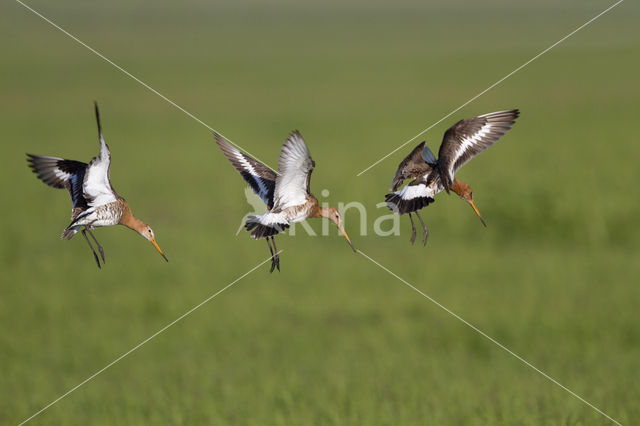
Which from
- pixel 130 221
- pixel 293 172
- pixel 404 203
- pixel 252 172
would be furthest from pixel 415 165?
pixel 130 221

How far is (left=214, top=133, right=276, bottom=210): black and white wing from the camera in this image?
3.35m

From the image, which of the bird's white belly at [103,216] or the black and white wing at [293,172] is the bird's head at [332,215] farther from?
the bird's white belly at [103,216]

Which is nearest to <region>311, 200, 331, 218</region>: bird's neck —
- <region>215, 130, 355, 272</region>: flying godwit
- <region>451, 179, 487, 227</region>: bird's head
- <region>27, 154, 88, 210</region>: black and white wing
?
<region>215, 130, 355, 272</region>: flying godwit

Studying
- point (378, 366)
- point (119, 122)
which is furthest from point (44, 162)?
point (119, 122)

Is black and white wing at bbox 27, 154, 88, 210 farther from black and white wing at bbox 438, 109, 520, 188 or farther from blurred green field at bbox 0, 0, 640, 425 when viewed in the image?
blurred green field at bbox 0, 0, 640, 425

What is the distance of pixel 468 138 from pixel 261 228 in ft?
3.14

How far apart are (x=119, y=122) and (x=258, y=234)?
4277 cm

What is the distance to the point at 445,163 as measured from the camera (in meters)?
2.99

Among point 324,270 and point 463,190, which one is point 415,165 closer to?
point 463,190

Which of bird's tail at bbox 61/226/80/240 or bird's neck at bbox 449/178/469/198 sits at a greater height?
bird's tail at bbox 61/226/80/240

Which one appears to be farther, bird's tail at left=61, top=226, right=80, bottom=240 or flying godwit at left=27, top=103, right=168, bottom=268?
flying godwit at left=27, top=103, right=168, bottom=268

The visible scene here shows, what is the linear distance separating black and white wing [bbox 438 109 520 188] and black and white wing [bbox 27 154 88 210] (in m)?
1.43

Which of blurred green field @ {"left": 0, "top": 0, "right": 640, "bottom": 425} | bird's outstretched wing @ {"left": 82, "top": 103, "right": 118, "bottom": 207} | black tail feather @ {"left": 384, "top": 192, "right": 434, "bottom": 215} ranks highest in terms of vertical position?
bird's outstretched wing @ {"left": 82, "top": 103, "right": 118, "bottom": 207}

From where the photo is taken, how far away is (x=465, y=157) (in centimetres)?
302
